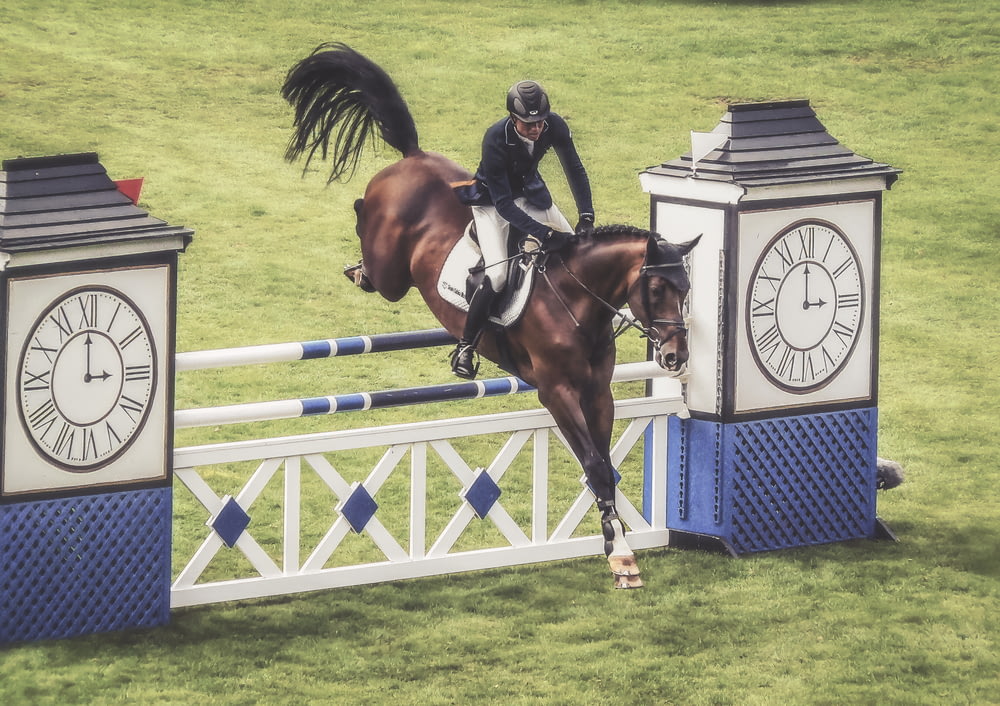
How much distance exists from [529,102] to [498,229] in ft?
2.50

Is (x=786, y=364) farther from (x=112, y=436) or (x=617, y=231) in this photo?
(x=112, y=436)

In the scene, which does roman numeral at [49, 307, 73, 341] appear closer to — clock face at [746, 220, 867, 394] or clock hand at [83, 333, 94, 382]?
clock hand at [83, 333, 94, 382]

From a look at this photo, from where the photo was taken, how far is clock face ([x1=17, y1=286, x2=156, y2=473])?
943 centimetres

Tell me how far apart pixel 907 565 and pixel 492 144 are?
328cm

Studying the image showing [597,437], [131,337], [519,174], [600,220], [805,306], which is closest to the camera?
[131,337]

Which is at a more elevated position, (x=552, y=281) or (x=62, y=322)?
(x=552, y=281)

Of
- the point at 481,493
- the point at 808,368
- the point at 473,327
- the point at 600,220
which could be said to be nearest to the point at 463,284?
the point at 473,327

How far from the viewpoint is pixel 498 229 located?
412 inches

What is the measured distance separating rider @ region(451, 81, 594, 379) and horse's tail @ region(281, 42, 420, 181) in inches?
45.4

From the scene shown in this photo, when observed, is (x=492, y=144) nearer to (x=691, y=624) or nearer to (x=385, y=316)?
(x=691, y=624)

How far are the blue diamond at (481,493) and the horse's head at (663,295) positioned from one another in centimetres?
133

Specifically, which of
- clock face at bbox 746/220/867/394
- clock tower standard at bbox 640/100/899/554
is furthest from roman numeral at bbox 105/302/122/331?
clock face at bbox 746/220/867/394

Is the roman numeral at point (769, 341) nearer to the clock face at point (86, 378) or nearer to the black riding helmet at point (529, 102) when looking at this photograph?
the black riding helmet at point (529, 102)

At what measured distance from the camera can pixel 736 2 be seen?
24.9 meters
